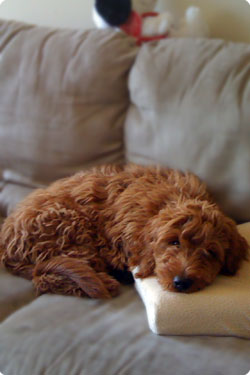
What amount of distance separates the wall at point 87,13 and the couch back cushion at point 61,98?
29 centimetres

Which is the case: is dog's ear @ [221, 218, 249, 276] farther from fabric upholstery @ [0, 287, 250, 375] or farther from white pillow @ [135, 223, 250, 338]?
fabric upholstery @ [0, 287, 250, 375]

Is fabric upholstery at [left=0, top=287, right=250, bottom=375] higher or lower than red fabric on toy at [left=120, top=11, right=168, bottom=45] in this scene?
lower

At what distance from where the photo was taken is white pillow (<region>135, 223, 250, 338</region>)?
1202mm

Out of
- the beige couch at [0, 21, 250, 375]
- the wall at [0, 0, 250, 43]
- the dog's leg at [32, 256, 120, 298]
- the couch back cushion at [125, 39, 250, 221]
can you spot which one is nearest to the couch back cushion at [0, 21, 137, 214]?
the beige couch at [0, 21, 250, 375]

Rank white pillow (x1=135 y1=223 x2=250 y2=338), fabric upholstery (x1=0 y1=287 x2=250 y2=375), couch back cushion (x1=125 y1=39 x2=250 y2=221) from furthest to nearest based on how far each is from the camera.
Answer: couch back cushion (x1=125 y1=39 x2=250 y2=221) < white pillow (x1=135 y1=223 x2=250 y2=338) < fabric upholstery (x1=0 y1=287 x2=250 y2=375)

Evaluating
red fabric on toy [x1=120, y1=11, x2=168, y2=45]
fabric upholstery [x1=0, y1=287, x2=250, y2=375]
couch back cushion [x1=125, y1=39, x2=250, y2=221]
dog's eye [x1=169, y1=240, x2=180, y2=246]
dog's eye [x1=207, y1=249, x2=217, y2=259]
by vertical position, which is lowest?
fabric upholstery [x1=0, y1=287, x2=250, y2=375]

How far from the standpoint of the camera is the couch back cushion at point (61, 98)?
69.3 inches

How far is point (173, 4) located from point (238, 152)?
858 millimetres

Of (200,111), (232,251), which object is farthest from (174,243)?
(200,111)

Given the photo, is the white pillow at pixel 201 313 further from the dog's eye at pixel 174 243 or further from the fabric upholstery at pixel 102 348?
the dog's eye at pixel 174 243

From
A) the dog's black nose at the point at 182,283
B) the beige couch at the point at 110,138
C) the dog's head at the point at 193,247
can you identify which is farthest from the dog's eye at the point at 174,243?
the beige couch at the point at 110,138

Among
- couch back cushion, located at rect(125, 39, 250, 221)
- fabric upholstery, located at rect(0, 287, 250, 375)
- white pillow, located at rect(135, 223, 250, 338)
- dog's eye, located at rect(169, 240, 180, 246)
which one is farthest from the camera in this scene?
couch back cushion, located at rect(125, 39, 250, 221)

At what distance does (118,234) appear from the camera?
4.88 feet

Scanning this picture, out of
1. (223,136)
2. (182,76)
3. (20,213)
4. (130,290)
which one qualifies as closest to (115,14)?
(182,76)
